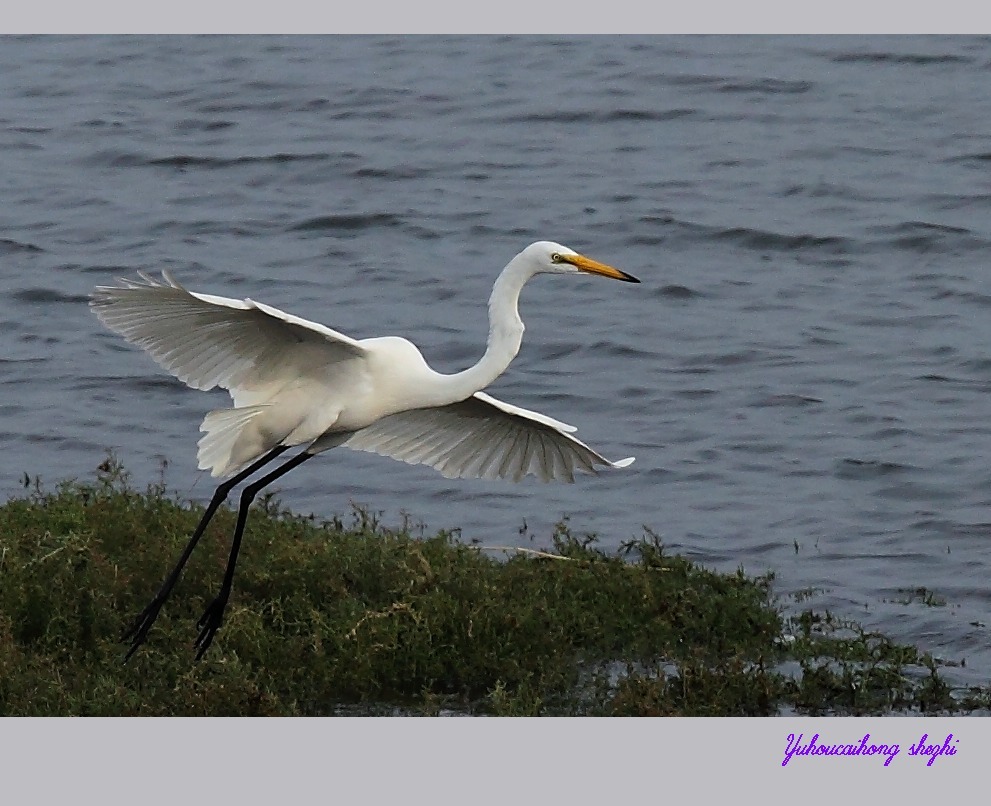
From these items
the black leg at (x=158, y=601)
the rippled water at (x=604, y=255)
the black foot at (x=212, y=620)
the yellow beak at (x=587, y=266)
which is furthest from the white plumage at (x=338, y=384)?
the rippled water at (x=604, y=255)

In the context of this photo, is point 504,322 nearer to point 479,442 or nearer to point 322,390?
point 322,390

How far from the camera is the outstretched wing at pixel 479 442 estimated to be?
7312mm

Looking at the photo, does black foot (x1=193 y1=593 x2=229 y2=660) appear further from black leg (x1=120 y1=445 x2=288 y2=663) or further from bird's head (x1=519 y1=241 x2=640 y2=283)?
bird's head (x1=519 y1=241 x2=640 y2=283)

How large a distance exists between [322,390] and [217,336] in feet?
1.84

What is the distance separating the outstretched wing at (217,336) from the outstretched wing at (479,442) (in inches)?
22.0

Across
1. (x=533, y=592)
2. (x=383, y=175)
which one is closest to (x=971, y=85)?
(x=383, y=175)

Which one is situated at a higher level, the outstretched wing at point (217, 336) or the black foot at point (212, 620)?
the outstretched wing at point (217, 336)

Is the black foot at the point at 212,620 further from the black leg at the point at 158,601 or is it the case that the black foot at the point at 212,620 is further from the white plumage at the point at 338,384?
the white plumage at the point at 338,384

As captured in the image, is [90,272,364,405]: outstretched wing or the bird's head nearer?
[90,272,364,405]: outstretched wing

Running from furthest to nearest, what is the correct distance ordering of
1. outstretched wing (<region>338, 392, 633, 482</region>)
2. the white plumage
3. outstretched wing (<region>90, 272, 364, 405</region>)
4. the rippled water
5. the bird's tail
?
the rippled water < outstretched wing (<region>338, 392, 633, 482</region>) < the bird's tail < the white plumage < outstretched wing (<region>90, 272, 364, 405</region>)

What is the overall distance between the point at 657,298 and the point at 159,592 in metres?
7.55

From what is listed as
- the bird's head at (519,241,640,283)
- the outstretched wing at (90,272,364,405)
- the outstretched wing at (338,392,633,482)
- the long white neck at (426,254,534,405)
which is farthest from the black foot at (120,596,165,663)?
the bird's head at (519,241,640,283)

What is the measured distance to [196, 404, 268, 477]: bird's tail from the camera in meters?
6.96

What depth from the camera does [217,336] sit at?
6.57 meters
